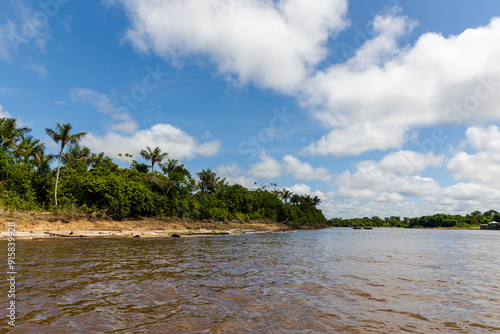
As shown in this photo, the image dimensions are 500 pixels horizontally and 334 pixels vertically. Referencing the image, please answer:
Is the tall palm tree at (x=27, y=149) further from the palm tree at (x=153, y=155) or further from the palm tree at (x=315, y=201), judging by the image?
the palm tree at (x=315, y=201)

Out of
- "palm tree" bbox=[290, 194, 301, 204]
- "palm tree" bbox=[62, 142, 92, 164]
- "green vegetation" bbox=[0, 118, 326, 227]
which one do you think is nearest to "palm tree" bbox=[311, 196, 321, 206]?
"palm tree" bbox=[290, 194, 301, 204]

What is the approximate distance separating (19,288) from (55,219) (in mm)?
29310

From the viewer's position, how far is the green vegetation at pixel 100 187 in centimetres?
3591

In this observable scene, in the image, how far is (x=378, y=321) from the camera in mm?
6367

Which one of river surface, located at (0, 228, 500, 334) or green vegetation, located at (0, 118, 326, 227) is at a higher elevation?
green vegetation, located at (0, 118, 326, 227)

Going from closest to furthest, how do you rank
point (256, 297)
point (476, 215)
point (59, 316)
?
point (59, 316), point (256, 297), point (476, 215)

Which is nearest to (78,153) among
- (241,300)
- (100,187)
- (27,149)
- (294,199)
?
(27,149)

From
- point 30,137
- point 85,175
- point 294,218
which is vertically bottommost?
point 294,218

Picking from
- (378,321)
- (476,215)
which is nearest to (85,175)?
(378,321)

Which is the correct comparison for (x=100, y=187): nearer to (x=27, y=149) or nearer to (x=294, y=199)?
(x=27, y=149)

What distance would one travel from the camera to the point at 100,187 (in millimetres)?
38875

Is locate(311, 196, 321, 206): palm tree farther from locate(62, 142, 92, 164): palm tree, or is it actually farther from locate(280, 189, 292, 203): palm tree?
locate(62, 142, 92, 164): palm tree

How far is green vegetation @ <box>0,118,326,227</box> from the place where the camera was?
3591 cm

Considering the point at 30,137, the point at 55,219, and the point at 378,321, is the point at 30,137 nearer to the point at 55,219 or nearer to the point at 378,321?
the point at 55,219
